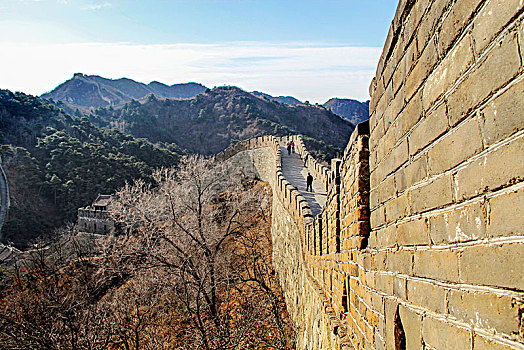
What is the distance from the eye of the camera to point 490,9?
0.92 m

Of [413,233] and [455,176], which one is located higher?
[455,176]

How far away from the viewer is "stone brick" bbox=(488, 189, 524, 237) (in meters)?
0.81

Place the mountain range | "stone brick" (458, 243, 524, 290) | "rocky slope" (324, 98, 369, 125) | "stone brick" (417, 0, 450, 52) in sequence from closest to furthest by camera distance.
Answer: "stone brick" (458, 243, 524, 290)
"stone brick" (417, 0, 450, 52)
"rocky slope" (324, 98, 369, 125)
the mountain range

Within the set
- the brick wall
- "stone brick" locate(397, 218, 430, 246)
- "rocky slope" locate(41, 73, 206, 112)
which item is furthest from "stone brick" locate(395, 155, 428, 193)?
"rocky slope" locate(41, 73, 206, 112)

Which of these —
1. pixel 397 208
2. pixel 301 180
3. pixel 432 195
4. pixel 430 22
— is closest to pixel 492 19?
pixel 430 22

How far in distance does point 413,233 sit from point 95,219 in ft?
117

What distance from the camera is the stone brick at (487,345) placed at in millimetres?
821

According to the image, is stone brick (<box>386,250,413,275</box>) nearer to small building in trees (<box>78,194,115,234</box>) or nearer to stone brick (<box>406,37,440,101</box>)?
stone brick (<box>406,37,440,101</box>)

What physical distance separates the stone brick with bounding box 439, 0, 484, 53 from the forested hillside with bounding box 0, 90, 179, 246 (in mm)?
40091

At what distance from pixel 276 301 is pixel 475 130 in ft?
35.2

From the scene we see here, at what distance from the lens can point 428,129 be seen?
1.34 metres

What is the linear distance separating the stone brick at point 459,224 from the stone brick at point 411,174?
19 cm

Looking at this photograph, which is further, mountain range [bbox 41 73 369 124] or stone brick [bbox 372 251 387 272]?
mountain range [bbox 41 73 369 124]

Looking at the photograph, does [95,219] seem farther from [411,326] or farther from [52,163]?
Result: [411,326]
